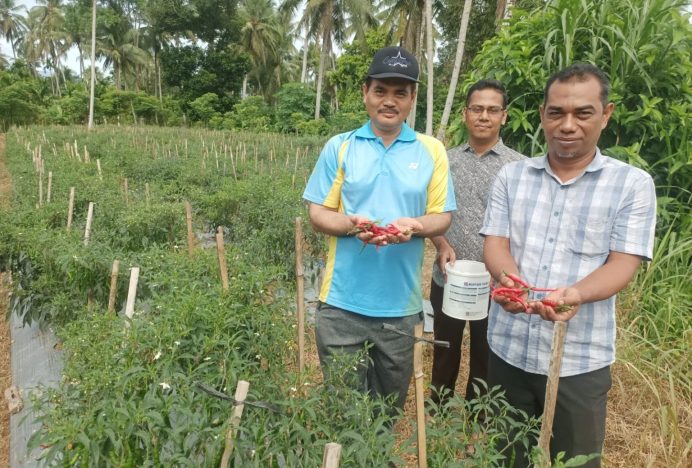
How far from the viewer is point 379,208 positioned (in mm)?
2082

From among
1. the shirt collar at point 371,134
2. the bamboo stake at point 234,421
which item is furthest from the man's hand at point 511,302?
the bamboo stake at point 234,421

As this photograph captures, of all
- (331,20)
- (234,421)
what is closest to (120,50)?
(331,20)

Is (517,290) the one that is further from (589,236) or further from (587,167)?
(587,167)

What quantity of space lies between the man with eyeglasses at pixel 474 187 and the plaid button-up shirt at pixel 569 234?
0.66 meters

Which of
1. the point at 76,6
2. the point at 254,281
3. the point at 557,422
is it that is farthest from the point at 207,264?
the point at 76,6

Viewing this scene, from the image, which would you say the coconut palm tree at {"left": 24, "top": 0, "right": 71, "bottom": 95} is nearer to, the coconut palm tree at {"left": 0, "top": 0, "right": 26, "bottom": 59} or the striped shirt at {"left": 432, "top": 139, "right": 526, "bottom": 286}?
→ the coconut palm tree at {"left": 0, "top": 0, "right": 26, "bottom": 59}

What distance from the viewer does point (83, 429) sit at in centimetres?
157

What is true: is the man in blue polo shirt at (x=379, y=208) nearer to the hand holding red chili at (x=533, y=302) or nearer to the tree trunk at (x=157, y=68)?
the hand holding red chili at (x=533, y=302)

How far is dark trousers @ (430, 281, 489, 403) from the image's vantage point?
2707mm

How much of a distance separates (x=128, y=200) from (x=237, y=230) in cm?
128

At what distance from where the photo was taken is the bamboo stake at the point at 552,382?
1.35 m

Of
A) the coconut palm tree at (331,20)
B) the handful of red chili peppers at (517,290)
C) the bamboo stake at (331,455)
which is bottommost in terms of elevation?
the bamboo stake at (331,455)

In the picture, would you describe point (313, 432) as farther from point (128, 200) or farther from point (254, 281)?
point (128, 200)

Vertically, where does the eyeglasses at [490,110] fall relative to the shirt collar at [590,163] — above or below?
above
